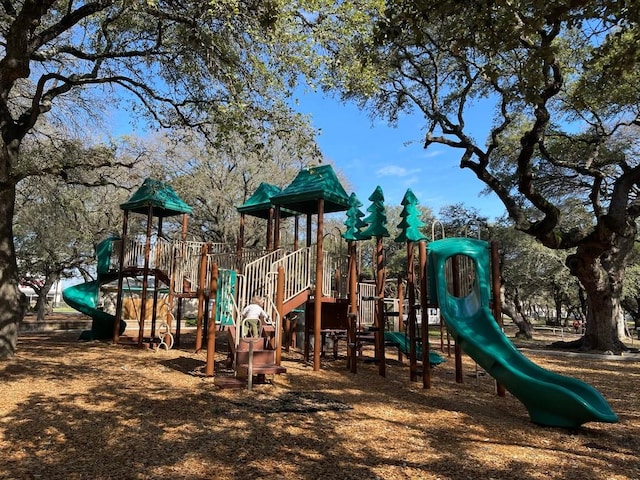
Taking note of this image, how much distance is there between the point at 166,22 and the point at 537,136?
1092 cm

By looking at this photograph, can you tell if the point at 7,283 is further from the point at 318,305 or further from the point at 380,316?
the point at 380,316

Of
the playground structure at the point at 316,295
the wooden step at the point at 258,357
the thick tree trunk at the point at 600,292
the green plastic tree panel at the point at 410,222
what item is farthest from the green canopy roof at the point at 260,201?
the thick tree trunk at the point at 600,292

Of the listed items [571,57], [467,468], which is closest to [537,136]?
[571,57]

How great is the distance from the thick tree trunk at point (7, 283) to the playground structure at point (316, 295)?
4.07 meters

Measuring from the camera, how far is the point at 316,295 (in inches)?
440

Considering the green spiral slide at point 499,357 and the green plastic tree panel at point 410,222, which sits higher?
the green plastic tree panel at point 410,222

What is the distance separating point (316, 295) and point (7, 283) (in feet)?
25.1

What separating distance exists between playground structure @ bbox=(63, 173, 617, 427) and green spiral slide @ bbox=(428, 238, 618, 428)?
0.02m

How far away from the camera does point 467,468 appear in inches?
180

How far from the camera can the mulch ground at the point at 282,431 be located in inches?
177

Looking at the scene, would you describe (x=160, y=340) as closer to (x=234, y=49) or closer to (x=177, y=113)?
(x=177, y=113)

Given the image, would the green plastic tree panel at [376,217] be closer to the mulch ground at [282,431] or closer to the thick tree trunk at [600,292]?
the mulch ground at [282,431]

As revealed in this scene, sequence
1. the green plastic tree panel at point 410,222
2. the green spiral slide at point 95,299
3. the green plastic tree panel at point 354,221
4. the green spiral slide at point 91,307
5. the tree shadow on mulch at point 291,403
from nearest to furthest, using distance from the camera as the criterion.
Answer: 1. the tree shadow on mulch at point 291,403
2. the green plastic tree panel at point 410,222
3. the green plastic tree panel at point 354,221
4. the green spiral slide at point 95,299
5. the green spiral slide at point 91,307

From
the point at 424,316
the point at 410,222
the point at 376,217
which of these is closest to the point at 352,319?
the point at 424,316
